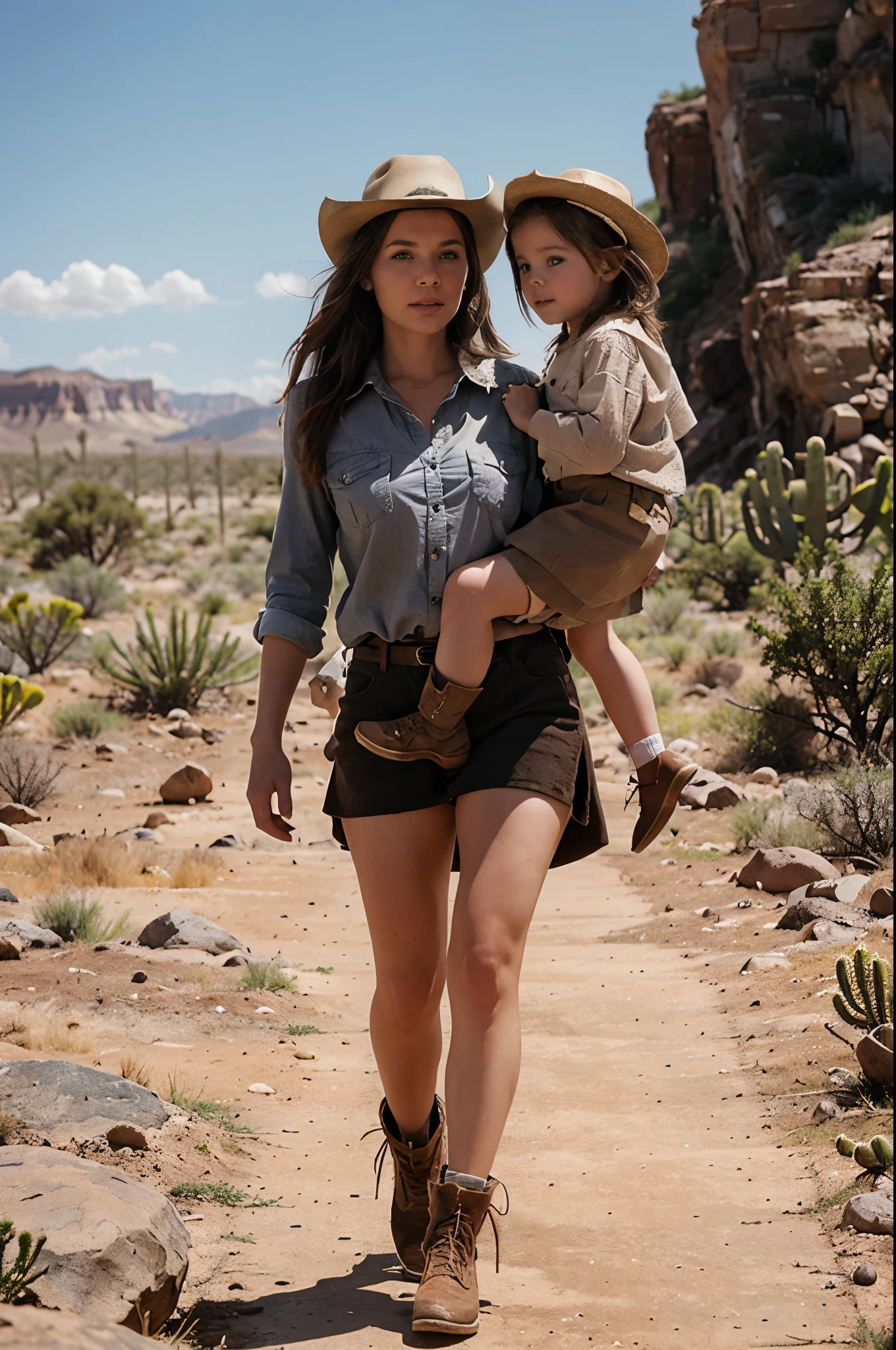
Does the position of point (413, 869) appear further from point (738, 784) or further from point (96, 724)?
point (96, 724)

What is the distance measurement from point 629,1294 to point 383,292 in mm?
2435

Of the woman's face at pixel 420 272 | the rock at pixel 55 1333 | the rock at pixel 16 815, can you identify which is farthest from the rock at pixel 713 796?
the rock at pixel 55 1333

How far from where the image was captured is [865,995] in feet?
14.3

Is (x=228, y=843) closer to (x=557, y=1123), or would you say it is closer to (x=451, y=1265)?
(x=557, y=1123)

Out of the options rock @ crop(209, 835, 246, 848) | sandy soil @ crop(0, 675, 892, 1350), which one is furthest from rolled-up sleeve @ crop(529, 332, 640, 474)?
rock @ crop(209, 835, 246, 848)

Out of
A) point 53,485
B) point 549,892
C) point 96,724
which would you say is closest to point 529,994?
point 549,892

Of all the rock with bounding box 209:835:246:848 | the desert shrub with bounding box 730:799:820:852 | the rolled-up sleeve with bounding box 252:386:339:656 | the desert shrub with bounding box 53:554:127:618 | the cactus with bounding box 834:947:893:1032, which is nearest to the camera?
the rolled-up sleeve with bounding box 252:386:339:656

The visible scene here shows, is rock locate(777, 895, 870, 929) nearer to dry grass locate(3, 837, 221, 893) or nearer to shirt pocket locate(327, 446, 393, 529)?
dry grass locate(3, 837, 221, 893)

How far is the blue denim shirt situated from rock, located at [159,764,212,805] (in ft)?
24.6

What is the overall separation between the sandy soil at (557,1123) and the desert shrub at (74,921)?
0.29 metres

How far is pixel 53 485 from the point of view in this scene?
57500 millimetres

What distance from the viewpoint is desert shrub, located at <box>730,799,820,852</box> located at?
26.3ft

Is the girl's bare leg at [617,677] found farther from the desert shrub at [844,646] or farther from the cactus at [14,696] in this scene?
the cactus at [14,696]

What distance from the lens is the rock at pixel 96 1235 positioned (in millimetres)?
2629
